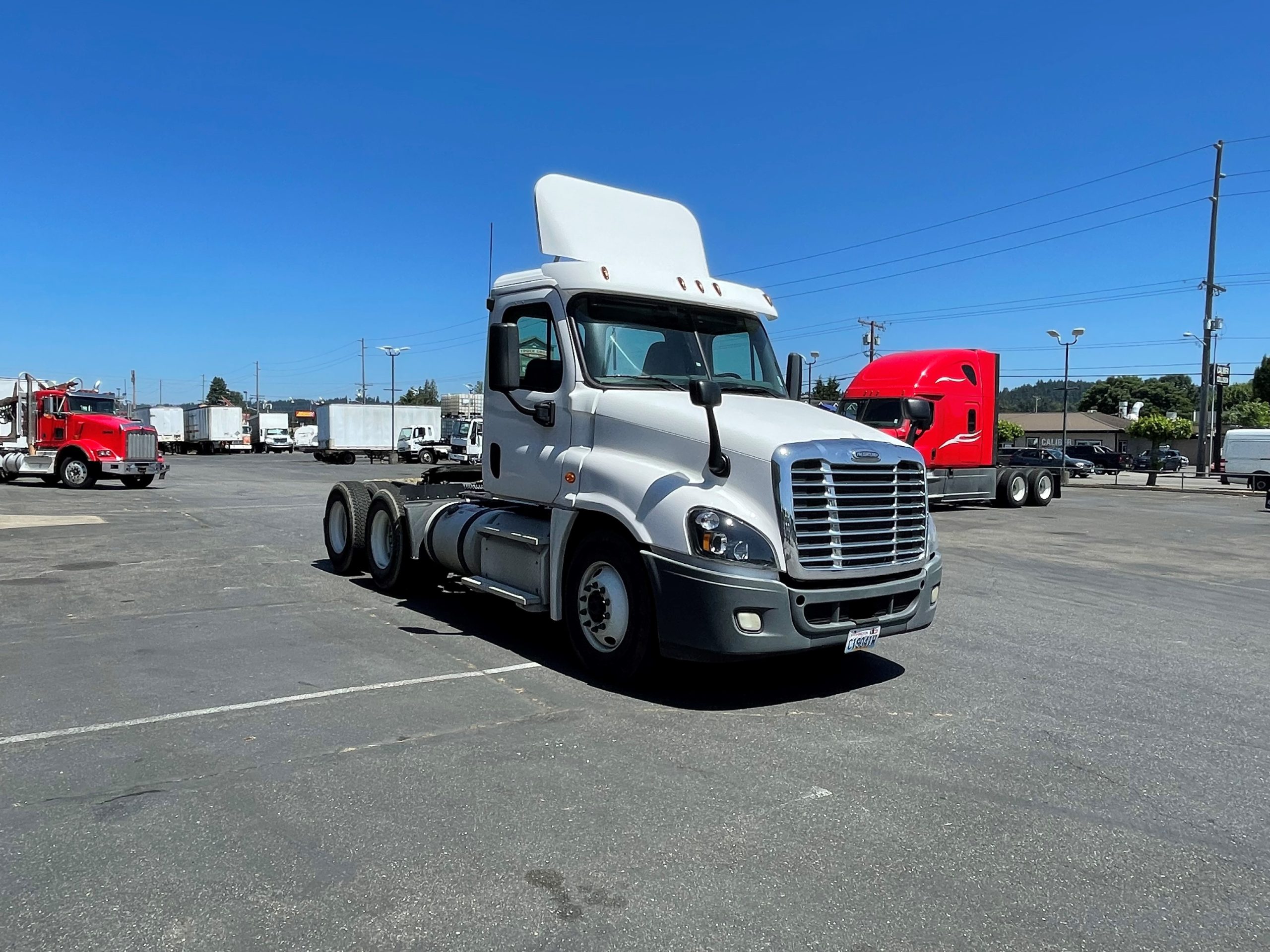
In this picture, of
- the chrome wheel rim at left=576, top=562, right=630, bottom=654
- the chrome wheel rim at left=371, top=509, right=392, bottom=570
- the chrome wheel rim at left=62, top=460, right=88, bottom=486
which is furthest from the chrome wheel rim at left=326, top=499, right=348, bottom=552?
the chrome wheel rim at left=62, top=460, right=88, bottom=486

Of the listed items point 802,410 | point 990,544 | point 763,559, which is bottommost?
point 990,544

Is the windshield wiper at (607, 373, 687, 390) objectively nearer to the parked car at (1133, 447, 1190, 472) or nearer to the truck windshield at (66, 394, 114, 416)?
the truck windshield at (66, 394, 114, 416)

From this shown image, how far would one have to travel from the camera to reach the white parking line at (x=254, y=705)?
195 inches

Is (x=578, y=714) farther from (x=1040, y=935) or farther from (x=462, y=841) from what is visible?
(x=1040, y=935)

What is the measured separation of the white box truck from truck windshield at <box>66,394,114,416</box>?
50.8 meters

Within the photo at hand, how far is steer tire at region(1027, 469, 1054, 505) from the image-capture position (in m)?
24.0

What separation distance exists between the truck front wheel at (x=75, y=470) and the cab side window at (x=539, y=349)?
80.4 feet

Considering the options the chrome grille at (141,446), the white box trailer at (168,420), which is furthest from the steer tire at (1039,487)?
the white box trailer at (168,420)

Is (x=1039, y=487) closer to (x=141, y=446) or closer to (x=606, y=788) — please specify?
(x=606, y=788)

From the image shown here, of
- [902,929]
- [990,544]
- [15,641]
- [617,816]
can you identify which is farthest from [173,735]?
[990,544]

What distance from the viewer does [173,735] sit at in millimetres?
4953

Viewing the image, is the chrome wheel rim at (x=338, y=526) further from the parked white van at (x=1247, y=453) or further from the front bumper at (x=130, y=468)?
the parked white van at (x=1247, y=453)

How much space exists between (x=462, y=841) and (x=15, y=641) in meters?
5.39

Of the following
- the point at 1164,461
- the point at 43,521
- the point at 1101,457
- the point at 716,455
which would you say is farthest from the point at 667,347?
the point at 1164,461
